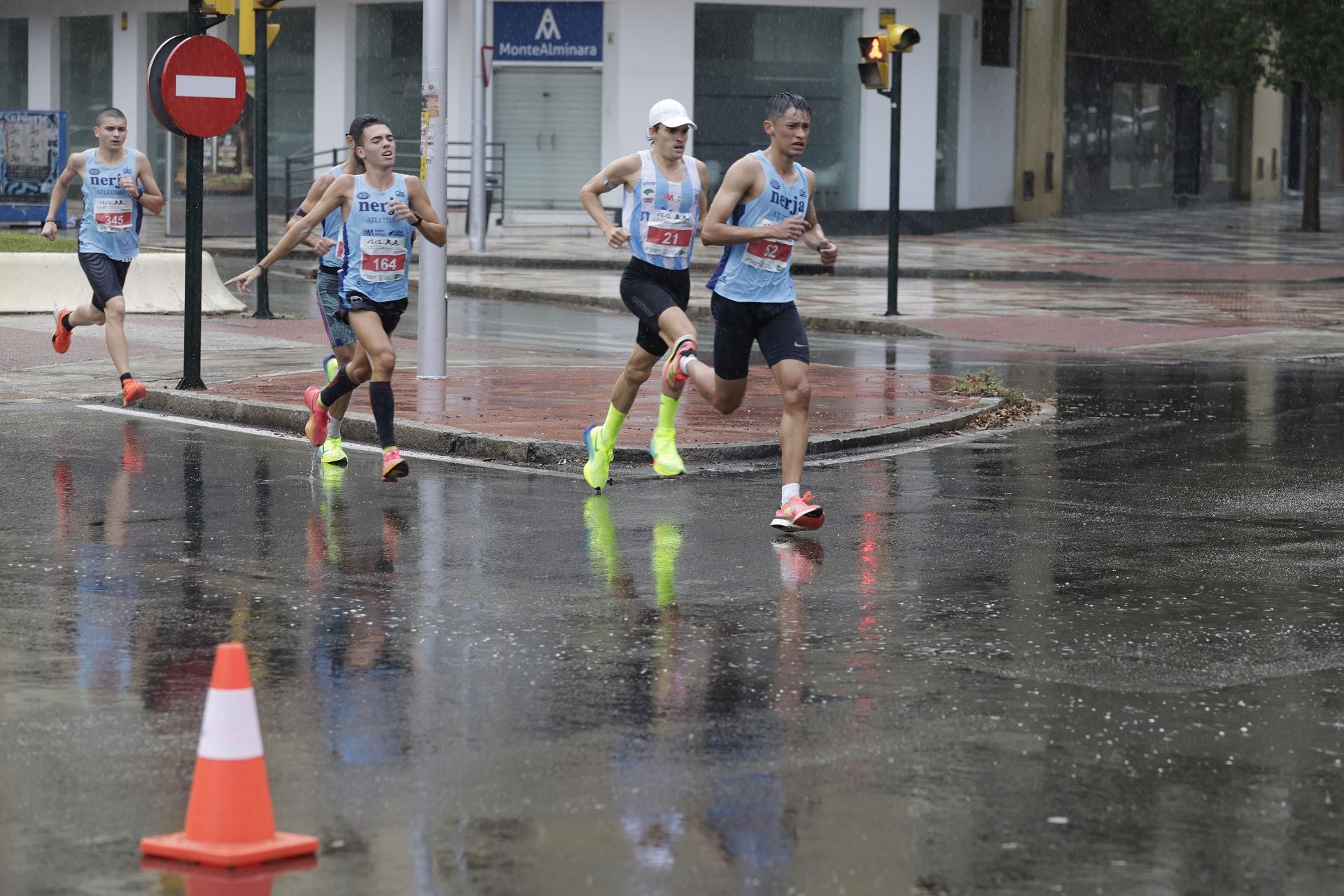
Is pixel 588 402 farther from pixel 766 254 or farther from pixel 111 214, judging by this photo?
pixel 766 254

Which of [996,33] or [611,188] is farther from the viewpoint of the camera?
[996,33]

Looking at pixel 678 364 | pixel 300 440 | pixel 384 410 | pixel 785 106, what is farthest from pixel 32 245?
pixel 785 106

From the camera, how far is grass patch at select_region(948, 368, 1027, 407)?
14578 mm

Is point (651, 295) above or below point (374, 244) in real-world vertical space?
below

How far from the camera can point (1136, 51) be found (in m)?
48.0

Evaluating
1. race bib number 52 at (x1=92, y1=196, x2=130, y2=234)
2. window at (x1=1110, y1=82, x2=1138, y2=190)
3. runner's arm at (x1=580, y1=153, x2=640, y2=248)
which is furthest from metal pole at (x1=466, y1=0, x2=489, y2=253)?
runner's arm at (x1=580, y1=153, x2=640, y2=248)

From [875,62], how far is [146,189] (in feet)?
34.3

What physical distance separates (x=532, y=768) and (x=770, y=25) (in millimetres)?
33573

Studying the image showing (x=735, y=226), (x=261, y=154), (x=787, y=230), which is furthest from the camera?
(x=261, y=154)

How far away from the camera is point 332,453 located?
444 inches

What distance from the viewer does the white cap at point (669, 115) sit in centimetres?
1009

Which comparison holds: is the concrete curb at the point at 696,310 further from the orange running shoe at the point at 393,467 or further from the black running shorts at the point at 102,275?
the orange running shoe at the point at 393,467

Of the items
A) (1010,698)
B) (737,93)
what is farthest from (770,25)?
(1010,698)

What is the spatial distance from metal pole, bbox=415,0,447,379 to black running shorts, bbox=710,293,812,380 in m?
→ 5.22
